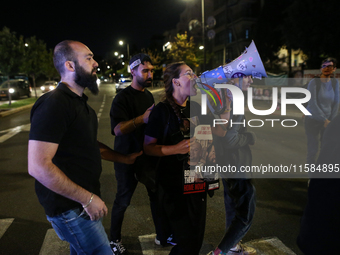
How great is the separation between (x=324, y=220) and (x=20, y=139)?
934 cm

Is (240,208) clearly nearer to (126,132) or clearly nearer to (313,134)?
(126,132)

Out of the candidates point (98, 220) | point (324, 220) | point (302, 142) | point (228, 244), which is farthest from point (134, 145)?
point (302, 142)

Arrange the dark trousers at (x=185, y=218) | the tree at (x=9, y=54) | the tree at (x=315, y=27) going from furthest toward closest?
the tree at (x=9, y=54) < the tree at (x=315, y=27) < the dark trousers at (x=185, y=218)

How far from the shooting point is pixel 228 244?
8.25ft

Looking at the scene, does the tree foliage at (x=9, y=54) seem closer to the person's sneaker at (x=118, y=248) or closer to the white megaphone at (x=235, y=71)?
the person's sneaker at (x=118, y=248)

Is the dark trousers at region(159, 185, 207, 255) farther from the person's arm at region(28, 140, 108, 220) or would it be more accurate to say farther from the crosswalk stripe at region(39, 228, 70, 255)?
the crosswalk stripe at region(39, 228, 70, 255)

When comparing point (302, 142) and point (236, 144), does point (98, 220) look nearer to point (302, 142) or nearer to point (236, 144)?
point (236, 144)

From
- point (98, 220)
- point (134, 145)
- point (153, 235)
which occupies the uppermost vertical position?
point (134, 145)

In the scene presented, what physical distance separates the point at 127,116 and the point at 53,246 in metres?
1.67

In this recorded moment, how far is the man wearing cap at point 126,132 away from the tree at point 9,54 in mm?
22840

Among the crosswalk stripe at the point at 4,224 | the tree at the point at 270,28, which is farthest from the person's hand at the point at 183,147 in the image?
the tree at the point at 270,28

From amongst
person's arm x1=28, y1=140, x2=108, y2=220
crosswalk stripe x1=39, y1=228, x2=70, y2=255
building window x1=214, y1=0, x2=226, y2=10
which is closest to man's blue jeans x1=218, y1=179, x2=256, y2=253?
person's arm x1=28, y1=140, x2=108, y2=220

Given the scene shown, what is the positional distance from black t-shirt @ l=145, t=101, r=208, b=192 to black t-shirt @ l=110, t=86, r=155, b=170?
627 mm

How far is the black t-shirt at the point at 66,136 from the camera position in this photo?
5.24 ft
